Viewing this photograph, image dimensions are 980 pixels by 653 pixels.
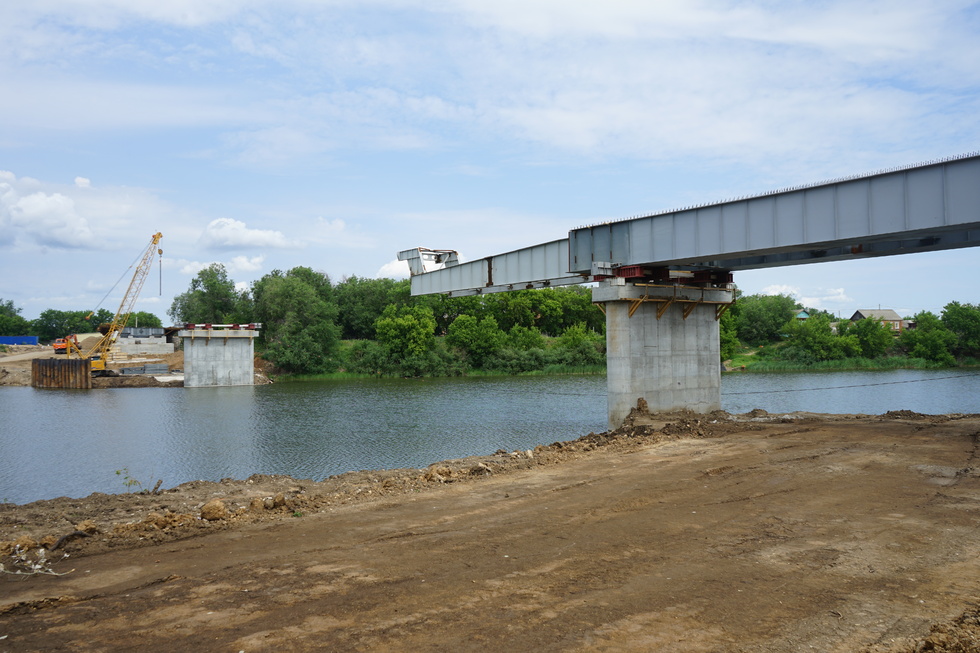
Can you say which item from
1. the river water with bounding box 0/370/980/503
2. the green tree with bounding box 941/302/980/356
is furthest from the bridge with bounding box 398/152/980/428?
the green tree with bounding box 941/302/980/356

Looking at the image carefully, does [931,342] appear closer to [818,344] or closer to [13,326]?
[818,344]

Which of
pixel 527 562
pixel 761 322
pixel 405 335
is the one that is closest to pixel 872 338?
pixel 761 322

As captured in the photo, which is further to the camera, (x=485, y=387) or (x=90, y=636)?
(x=485, y=387)

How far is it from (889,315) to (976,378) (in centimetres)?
9423

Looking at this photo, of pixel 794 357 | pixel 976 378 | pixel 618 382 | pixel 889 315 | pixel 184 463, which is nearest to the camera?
pixel 184 463

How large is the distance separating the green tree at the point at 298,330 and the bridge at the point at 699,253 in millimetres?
45035

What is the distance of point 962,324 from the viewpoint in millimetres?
77125

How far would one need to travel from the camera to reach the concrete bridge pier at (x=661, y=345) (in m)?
24.4

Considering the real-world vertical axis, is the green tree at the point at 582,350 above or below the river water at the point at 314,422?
above

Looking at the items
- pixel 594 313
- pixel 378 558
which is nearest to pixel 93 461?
pixel 378 558

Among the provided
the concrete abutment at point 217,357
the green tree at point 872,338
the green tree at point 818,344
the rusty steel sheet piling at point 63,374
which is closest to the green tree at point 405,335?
the concrete abutment at point 217,357

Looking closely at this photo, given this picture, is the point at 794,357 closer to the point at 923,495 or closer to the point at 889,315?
the point at 923,495

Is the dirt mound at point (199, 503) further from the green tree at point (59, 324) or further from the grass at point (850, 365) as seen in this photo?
the green tree at point (59, 324)

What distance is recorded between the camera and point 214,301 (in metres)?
97.1
